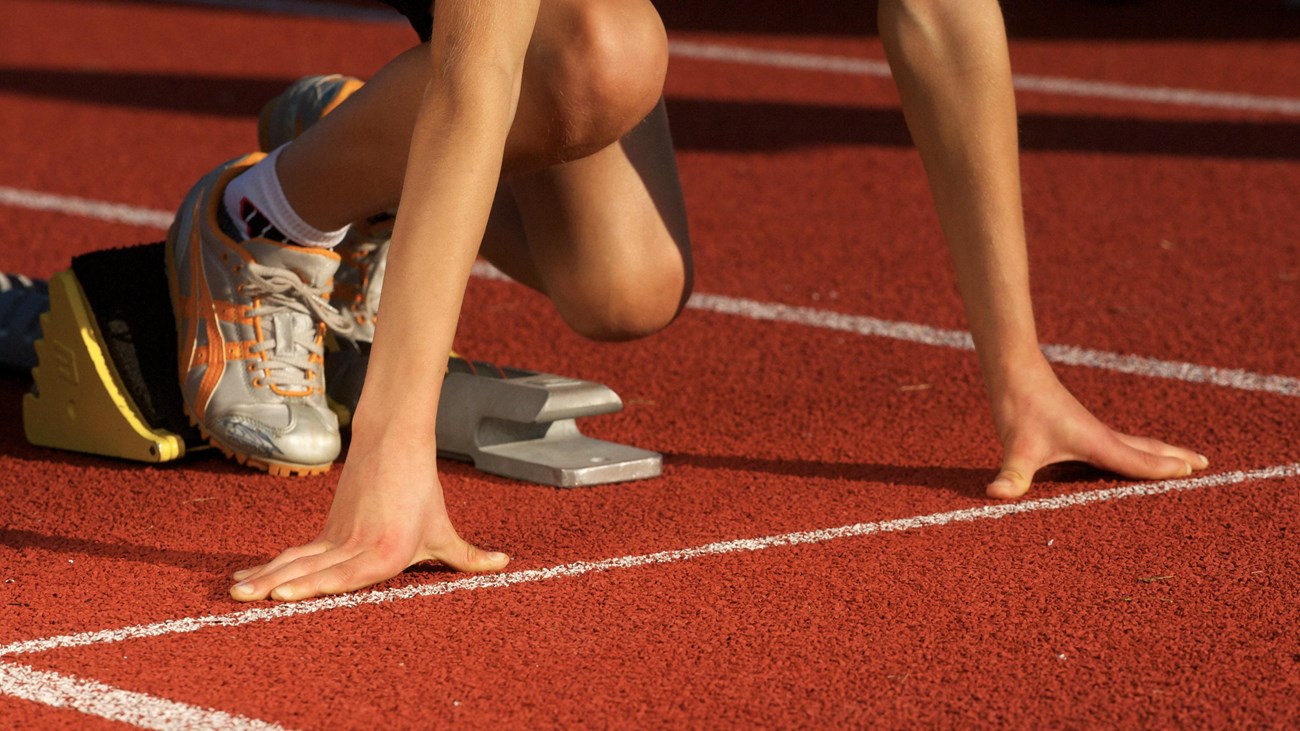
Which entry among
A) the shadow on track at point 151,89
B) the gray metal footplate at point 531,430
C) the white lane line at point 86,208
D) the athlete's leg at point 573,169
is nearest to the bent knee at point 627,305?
the athlete's leg at point 573,169

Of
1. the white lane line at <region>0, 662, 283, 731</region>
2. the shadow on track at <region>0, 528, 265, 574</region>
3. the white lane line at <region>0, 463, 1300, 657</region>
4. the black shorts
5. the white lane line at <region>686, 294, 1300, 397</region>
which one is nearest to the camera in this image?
the white lane line at <region>0, 662, 283, 731</region>

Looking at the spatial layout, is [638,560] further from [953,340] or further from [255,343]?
[953,340]

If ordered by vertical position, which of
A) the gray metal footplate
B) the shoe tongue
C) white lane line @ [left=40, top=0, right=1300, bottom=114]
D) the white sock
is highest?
the white sock

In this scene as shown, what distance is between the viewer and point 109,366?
3191 millimetres

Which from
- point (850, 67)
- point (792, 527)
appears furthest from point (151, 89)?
point (792, 527)

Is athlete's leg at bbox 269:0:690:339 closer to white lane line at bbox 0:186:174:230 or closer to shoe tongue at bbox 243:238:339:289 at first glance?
shoe tongue at bbox 243:238:339:289

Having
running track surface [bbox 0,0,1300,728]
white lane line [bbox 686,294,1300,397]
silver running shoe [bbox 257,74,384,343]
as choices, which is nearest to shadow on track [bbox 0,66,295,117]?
running track surface [bbox 0,0,1300,728]

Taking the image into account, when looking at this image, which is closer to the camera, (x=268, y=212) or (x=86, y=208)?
(x=268, y=212)

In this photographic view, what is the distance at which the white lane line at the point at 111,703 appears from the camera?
6.70ft

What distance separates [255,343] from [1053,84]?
217 inches

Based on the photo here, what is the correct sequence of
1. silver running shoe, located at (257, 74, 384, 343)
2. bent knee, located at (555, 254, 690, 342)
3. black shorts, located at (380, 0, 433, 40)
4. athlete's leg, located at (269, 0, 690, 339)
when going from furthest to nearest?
1. silver running shoe, located at (257, 74, 384, 343)
2. bent knee, located at (555, 254, 690, 342)
3. black shorts, located at (380, 0, 433, 40)
4. athlete's leg, located at (269, 0, 690, 339)

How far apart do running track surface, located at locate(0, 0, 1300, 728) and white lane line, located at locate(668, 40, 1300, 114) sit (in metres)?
1.60

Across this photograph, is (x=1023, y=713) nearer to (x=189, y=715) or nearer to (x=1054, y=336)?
(x=189, y=715)

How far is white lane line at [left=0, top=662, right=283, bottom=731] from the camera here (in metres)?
2.04
